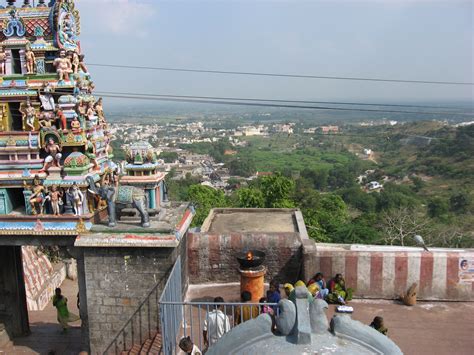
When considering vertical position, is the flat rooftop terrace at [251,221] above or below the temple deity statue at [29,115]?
below

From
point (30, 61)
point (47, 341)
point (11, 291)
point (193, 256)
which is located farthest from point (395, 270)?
point (30, 61)

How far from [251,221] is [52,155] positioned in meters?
8.02

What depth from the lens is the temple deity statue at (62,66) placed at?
35.4 ft

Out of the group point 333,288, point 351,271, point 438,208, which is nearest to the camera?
point 333,288

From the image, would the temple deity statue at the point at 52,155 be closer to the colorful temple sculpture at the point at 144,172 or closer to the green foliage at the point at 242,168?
the colorful temple sculpture at the point at 144,172

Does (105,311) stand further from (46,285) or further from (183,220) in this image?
(46,285)

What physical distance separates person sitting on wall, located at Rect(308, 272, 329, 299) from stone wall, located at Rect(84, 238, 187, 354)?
3.75 m

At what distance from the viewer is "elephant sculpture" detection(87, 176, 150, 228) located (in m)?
9.83

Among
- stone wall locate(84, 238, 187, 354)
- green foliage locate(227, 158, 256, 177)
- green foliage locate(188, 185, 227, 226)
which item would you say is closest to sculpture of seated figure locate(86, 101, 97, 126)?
stone wall locate(84, 238, 187, 354)

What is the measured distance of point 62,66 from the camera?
35.6 feet

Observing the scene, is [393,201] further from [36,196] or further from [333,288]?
[36,196]

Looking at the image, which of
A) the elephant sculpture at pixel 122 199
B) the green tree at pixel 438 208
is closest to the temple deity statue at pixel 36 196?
the elephant sculpture at pixel 122 199

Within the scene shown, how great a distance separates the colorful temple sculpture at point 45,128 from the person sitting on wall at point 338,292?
6.03 metres

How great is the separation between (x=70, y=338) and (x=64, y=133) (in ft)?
19.1
